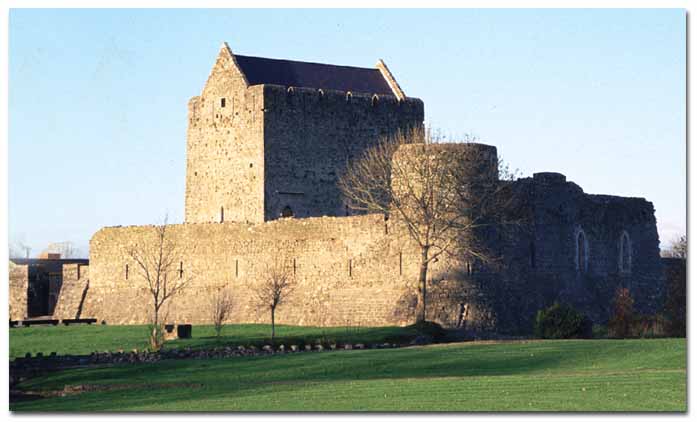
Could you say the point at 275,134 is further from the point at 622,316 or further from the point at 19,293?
the point at 622,316

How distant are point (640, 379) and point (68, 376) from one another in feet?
41.9

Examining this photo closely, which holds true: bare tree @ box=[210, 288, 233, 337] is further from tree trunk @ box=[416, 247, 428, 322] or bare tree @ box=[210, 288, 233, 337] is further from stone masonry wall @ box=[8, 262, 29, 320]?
stone masonry wall @ box=[8, 262, 29, 320]

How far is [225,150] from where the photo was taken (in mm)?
60156

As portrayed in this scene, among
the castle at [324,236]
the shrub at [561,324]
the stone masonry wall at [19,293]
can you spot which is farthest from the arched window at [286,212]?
the shrub at [561,324]

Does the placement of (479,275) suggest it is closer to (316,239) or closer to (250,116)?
(316,239)

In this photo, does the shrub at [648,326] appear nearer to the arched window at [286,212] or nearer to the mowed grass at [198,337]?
the mowed grass at [198,337]

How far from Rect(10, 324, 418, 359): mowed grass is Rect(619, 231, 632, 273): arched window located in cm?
1062

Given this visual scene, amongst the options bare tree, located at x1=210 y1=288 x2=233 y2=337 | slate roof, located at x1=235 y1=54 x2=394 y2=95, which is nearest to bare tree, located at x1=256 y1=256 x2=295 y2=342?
bare tree, located at x1=210 y1=288 x2=233 y2=337

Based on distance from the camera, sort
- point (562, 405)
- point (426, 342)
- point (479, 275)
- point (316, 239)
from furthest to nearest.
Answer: point (316, 239)
point (479, 275)
point (426, 342)
point (562, 405)

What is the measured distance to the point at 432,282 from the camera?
4719 cm

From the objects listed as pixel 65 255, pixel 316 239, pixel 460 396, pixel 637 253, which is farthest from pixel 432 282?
pixel 65 255

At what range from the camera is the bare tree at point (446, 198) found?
46.5 m

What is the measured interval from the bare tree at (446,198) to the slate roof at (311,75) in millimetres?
13849

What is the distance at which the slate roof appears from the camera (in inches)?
2378
